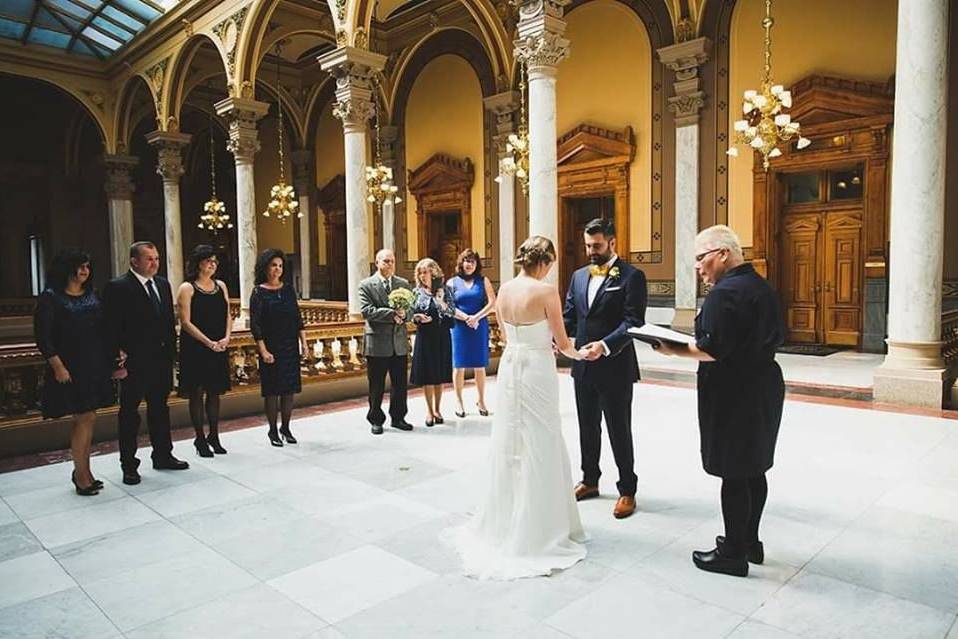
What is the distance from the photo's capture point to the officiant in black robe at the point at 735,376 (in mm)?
2818

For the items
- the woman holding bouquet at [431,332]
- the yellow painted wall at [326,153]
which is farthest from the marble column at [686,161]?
the yellow painted wall at [326,153]

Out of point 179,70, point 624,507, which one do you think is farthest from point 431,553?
→ point 179,70

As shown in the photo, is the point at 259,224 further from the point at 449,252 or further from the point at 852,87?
the point at 852,87

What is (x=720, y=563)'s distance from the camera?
3043 millimetres

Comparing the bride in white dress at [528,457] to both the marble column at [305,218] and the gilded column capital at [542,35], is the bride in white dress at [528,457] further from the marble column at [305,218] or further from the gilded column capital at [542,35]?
the marble column at [305,218]

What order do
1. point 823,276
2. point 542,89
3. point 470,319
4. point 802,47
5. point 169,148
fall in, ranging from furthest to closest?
point 169,148, point 823,276, point 802,47, point 542,89, point 470,319

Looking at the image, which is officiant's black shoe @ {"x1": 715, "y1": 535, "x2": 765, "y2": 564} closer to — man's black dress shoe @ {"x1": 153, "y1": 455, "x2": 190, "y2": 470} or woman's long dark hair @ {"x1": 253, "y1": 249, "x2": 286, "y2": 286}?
man's black dress shoe @ {"x1": 153, "y1": 455, "x2": 190, "y2": 470}

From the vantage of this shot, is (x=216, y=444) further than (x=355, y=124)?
No

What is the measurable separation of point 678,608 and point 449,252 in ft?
46.5

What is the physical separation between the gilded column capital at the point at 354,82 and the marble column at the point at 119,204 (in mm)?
10555

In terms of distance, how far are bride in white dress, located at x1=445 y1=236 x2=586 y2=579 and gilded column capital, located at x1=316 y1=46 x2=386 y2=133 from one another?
771 cm

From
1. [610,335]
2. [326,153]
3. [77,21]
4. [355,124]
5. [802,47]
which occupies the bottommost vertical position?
[610,335]

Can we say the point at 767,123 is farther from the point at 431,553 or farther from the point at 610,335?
the point at 431,553

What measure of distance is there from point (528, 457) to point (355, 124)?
27.2 feet
